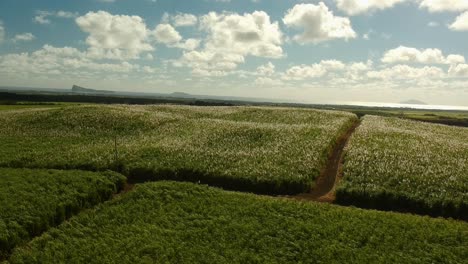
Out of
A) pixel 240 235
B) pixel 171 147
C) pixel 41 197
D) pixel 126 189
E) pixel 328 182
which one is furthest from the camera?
pixel 171 147

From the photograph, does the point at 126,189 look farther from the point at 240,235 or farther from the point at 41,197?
the point at 240,235

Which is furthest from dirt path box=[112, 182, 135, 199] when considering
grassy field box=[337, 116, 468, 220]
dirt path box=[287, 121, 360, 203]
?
grassy field box=[337, 116, 468, 220]

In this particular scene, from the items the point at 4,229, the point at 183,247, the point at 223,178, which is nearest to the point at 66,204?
the point at 4,229

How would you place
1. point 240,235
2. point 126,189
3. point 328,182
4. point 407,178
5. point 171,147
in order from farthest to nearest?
point 171,147 < point 328,182 < point 407,178 < point 126,189 < point 240,235

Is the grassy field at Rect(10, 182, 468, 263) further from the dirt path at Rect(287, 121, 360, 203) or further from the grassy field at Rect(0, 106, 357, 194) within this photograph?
the grassy field at Rect(0, 106, 357, 194)

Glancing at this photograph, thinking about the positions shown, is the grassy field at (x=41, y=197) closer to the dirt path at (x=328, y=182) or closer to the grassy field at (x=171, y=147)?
the grassy field at (x=171, y=147)

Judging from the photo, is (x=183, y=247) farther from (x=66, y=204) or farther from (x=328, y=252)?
(x=66, y=204)

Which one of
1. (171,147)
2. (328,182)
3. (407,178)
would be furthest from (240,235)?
(171,147)
